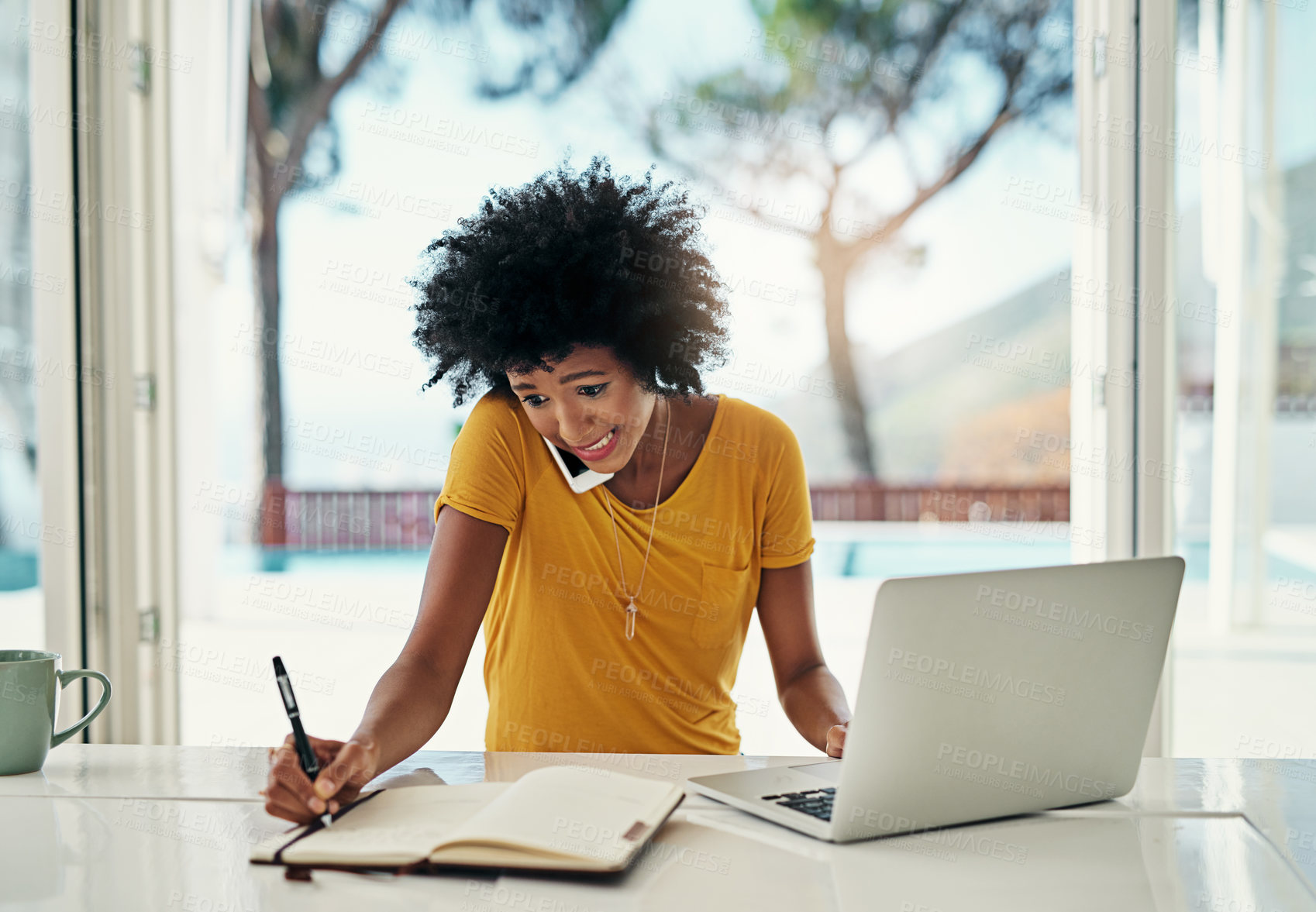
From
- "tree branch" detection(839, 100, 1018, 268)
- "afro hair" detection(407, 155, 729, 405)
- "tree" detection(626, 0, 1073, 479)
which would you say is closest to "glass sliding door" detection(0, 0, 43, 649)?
"afro hair" detection(407, 155, 729, 405)

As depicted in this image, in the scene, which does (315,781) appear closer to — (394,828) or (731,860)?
(394,828)

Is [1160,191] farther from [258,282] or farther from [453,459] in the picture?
[258,282]

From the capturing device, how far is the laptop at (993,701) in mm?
765

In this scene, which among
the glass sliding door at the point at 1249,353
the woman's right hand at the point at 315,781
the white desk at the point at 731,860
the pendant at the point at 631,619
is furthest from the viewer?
the glass sliding door at the point at 1249,353

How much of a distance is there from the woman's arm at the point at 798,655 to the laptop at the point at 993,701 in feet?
1.07

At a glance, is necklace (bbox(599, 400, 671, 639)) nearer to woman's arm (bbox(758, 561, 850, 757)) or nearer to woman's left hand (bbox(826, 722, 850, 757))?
woman's arm (bbox(758, 561, 850, 757))

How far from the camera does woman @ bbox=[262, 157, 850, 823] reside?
133cm

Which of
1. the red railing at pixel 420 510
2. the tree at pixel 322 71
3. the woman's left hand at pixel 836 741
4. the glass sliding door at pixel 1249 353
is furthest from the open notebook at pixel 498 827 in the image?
the red railing at pixel 420 510

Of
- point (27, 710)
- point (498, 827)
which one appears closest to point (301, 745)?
point (498, 827)

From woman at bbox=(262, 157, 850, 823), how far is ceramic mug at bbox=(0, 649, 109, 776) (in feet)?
1.46

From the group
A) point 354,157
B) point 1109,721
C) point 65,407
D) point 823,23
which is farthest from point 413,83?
point 1109,721

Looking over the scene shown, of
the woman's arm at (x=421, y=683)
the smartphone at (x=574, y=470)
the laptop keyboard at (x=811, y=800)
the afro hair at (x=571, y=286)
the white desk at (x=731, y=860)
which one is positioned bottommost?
the white desk at (x=731, y=860)

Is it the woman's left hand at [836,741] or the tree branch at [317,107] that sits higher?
the tree branch at [317,107]

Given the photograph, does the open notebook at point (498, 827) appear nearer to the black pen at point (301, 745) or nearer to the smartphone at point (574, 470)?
the black pen at point (301, 745)
